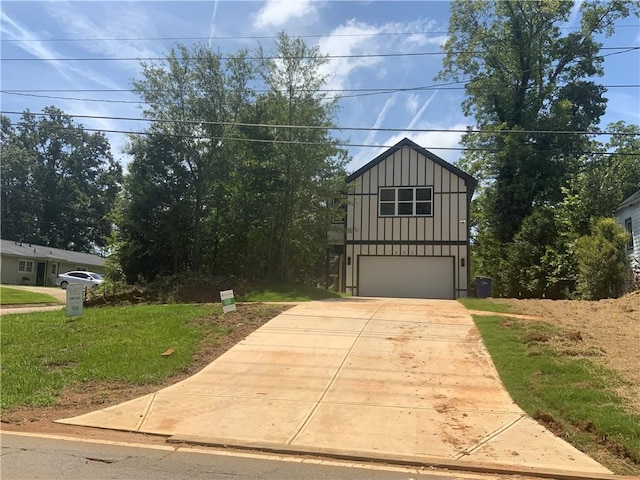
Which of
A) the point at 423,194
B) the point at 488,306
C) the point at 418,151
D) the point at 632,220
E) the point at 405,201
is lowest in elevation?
the point at 488,306

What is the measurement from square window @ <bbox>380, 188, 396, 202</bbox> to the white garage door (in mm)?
2925

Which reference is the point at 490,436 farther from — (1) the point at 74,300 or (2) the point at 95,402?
(1) the point at 74,300

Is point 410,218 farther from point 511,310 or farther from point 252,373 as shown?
point 252,373

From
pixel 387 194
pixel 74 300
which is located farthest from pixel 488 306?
pixel 74 300

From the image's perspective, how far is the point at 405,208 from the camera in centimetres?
2594

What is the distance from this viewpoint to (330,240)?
1030 inches

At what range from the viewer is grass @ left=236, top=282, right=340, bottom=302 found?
18.1 meters

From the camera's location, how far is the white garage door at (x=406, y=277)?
2541 centimetres

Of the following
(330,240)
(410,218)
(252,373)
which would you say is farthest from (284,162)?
(252,373)

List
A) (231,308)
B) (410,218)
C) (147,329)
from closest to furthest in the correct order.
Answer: (147,329) → (231,308) → (410,218)

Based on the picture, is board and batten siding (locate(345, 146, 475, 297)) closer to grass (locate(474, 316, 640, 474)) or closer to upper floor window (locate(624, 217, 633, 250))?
upper floor window (locate(624, 217, 633, 250))

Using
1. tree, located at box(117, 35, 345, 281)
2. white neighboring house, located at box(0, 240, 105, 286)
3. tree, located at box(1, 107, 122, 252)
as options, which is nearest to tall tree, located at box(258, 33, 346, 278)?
tree, located at box(117, 35, 345, 281)

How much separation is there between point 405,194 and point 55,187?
50366 millimetres

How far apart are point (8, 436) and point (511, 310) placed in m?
13.0
